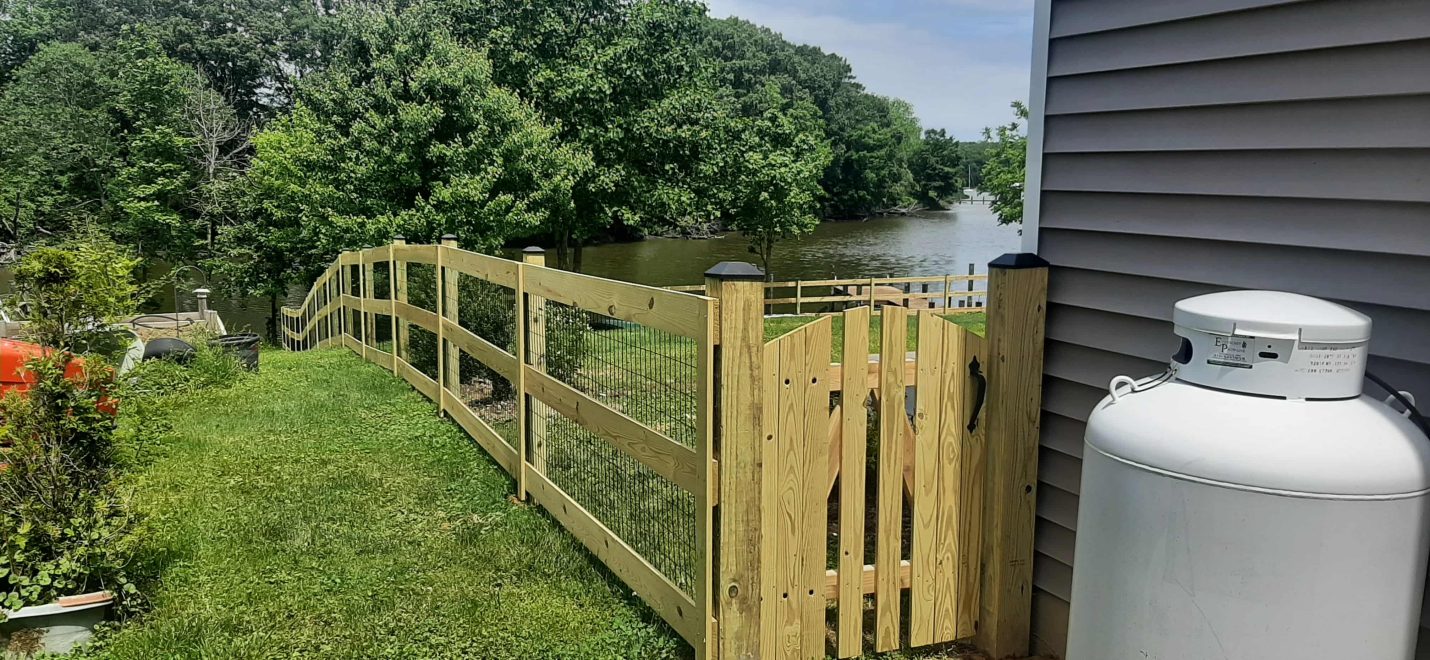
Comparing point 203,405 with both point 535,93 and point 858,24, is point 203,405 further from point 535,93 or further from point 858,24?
point 858,24

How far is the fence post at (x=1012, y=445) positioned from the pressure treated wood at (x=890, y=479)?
1.23 ft

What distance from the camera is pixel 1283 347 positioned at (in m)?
2.05

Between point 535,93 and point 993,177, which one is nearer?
point 535,93

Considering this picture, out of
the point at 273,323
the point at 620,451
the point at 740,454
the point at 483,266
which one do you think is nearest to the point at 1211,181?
the point at 740,454

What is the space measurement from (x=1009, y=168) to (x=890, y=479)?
88.8 feet

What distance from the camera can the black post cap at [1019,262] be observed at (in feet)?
10.3

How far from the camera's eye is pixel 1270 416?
6.63ft

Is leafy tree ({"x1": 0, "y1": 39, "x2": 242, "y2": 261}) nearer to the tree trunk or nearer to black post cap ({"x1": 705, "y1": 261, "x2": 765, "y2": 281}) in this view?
the tree trunk

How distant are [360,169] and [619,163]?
6958mm

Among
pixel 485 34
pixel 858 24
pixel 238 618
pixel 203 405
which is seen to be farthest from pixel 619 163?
pixel 858 24

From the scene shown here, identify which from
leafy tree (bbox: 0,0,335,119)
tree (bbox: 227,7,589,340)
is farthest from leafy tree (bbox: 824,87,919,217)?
tree (bbox: 227,7,589,340)

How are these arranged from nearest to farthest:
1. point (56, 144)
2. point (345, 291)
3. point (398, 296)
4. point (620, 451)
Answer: point (620, 451) → point (398, 296) → point (345, 291) → point (56, 144)

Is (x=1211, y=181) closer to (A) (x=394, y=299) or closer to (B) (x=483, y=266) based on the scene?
(B) (x=483, y=266)

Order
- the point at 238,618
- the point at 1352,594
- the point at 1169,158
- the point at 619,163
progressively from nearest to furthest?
the point at 1352,594
the point at 1169,158
the point at 238,618
the point at 619,163
